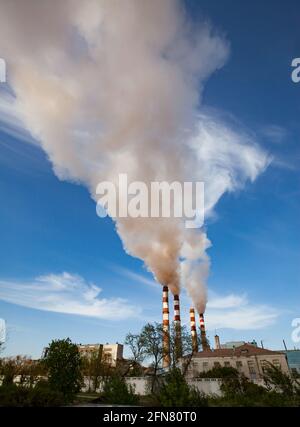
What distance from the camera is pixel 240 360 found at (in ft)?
209

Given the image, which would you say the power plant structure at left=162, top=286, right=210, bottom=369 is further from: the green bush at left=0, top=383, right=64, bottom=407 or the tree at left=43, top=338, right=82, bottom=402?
the green bush at left=0, top=383, right=64, bottom=407

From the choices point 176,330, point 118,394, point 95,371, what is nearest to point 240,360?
point 176,330

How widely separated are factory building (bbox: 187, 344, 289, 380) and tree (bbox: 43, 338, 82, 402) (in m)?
35.0

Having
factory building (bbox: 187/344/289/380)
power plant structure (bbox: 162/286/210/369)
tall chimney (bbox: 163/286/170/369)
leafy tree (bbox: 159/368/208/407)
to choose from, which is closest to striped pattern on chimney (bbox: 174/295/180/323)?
A: power plant structure (bbox: 162/286/210/369)

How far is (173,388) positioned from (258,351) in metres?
61.4

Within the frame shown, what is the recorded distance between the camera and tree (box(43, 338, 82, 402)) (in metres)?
32.6

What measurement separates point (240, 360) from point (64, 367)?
4557cm

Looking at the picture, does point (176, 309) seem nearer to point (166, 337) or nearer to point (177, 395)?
point (166, 337)
